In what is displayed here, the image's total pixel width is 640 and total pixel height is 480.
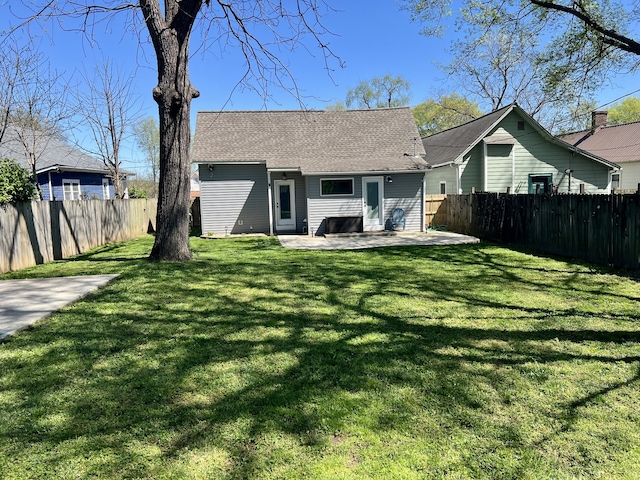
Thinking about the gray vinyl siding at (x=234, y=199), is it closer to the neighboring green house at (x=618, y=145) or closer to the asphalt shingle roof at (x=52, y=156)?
the asphalt shingle roof at (x=52, y=156)

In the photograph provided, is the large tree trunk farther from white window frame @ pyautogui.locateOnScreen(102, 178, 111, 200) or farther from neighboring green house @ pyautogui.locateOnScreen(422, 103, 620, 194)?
white window frame @ pyautogui.locateOnScreen(102, 178, 111, 200)

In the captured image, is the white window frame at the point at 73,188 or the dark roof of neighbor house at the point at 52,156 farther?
the white window frame at the point at 73,188

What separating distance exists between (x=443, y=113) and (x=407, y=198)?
1190 inches

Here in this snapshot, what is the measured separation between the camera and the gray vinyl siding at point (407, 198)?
1550 centimetres

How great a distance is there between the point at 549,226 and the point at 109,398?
33.1 ft

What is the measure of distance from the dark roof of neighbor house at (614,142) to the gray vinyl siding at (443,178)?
12279 millimetres

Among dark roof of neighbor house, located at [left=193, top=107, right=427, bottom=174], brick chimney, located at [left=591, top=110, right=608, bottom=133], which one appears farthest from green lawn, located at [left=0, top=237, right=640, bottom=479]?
brick chimney, located at [left=591, top=110, right=608, bottom=133]

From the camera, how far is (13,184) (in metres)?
8.52

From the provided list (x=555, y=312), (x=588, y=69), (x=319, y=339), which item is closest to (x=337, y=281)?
(x=319, y=339)

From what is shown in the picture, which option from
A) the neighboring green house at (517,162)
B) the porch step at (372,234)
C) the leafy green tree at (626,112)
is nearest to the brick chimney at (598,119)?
the neighboring green house at (517,162)

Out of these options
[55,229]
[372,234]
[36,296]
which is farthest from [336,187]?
[36,296]

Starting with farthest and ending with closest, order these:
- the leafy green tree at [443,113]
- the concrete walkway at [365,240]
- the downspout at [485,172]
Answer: the leafy green tree at [443,113] → the downspout at [485,172] → the concrete walkway at [365,240]

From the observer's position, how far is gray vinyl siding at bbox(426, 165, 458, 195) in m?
18.8

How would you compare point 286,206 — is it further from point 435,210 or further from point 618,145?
point 618,145
